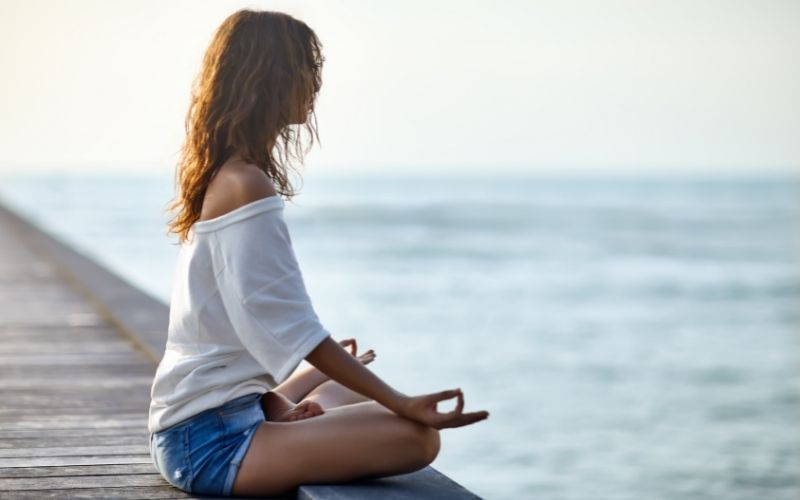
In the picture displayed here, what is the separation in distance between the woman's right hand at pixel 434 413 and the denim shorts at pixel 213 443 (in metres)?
0.39

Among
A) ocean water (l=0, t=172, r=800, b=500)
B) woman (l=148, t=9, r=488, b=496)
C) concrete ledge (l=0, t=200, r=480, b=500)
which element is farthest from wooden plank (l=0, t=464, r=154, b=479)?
ocean water (l=0, t=172, r=800, b=500)

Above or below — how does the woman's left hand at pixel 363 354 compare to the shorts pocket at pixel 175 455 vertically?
above

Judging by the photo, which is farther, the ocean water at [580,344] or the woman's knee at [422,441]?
the ocean water at [580,344]

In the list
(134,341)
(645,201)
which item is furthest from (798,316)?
(645,201)

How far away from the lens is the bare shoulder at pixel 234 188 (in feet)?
9.82

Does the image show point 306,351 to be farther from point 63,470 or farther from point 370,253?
point 370,253

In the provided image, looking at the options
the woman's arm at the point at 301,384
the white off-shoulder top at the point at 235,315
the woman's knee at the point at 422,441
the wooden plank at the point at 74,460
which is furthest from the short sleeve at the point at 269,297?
the wooden plank at the point at 74,460

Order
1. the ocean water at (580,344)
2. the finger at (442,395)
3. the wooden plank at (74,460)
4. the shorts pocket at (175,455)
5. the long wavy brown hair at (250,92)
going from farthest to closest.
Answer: the ocean water at (580,344), the wooden plank at (74,460), the shorts pocket at (175,455), the long wavy brown hair at (250,92), the finger at (442,395)

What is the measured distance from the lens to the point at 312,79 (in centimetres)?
310

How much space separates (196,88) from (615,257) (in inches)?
1112

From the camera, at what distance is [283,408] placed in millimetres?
3281

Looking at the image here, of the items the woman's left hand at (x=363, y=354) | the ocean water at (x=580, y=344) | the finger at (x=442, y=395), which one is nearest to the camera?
the finger at (x=442, y=395)

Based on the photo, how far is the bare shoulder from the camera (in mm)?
2992

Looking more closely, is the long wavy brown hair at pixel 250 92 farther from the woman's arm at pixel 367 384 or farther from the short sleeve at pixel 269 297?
the woman's arm at pixel 367 384
